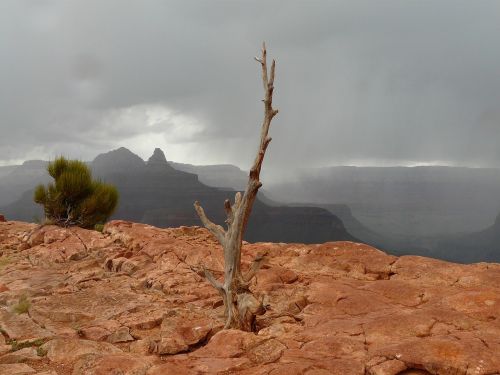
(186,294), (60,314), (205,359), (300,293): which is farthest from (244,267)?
(205,359)

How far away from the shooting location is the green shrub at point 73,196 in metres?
25.3

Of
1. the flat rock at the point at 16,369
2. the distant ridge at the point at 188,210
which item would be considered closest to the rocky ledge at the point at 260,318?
the flat rock at the point at 16,369

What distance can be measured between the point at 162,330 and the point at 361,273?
7.38 meters

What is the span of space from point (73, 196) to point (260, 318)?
63.8 feet

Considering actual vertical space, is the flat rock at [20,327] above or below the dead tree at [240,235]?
below

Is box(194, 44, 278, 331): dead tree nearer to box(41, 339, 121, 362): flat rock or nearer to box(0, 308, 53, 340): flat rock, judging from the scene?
box(41, 339, 121, 362): flat rock

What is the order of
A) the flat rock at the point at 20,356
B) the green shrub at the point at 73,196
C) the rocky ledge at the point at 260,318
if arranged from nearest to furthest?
1. the rocky ledge at the point at 260,318
2. the flat rock at the point at 20,356
3. the green shrub at the point at 73,196

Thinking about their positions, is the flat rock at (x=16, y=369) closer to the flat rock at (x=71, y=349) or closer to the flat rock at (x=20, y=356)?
the flat rock at (x=20, y=356)

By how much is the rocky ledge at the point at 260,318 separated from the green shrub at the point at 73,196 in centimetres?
556

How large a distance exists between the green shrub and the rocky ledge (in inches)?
219

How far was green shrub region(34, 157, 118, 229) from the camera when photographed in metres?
25.3

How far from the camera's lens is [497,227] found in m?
167

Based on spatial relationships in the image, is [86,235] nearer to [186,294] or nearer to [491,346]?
[186,294]

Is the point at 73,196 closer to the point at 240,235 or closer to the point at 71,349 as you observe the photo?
the point at 240,235
